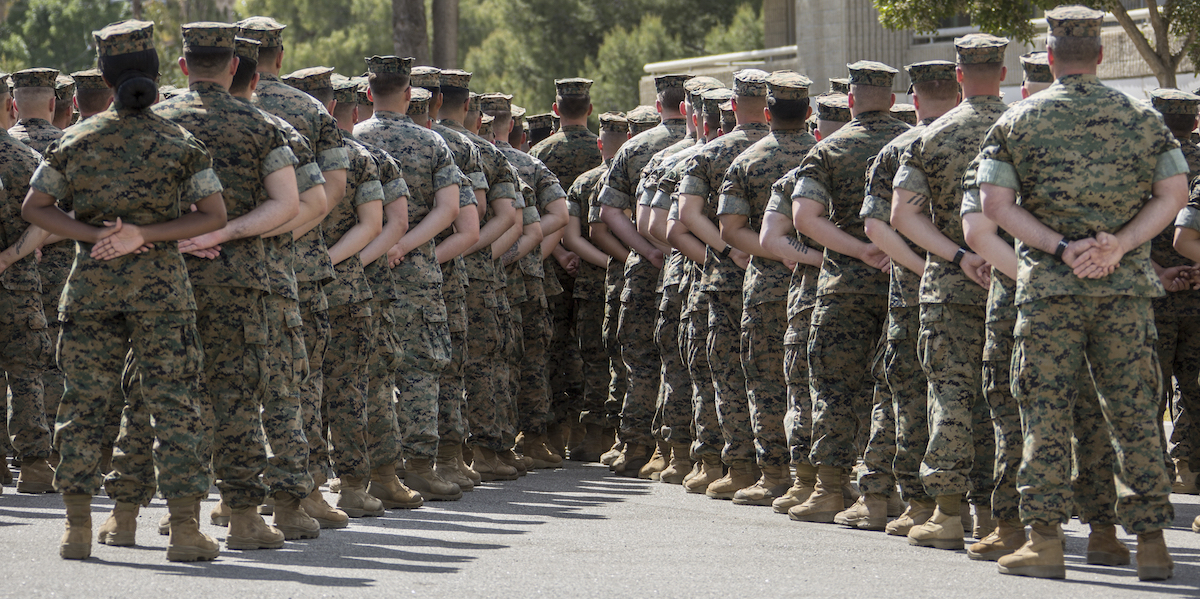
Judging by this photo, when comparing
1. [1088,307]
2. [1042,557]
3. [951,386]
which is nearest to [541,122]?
[951,386]

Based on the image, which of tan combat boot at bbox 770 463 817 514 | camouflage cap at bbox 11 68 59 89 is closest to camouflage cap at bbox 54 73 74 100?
camouflage cap at bbox 11 68 59 89

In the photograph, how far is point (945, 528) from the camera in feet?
23.9

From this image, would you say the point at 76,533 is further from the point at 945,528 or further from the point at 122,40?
the point at 945,528

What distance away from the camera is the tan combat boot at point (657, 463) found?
10688mm

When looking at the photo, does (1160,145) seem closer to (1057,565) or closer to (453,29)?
(1057,565)

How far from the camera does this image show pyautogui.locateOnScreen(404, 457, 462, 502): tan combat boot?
918 centimetres

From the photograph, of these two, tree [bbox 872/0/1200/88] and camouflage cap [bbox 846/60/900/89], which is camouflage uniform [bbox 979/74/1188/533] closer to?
camouflage cap [bbox 846/60/900/89]

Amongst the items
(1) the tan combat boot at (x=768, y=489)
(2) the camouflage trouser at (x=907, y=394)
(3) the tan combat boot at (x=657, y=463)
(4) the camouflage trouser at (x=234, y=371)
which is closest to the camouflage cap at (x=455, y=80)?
(3) the tan combat boot at (x=657, y=463)

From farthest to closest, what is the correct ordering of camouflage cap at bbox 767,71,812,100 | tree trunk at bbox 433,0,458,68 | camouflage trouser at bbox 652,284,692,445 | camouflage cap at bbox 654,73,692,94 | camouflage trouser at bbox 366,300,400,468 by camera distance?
tree trunk at bbox 433,0,458,68 → camouflage cap at bbox 654,73,692,94 → camouflage trouser at bbox 652,284,692,445 → camouflage cap at bbox 767,71,812,100 → camouflage trouser at bbox 366,300,400,468

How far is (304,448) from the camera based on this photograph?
716cm

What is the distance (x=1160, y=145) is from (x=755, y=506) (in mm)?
3606

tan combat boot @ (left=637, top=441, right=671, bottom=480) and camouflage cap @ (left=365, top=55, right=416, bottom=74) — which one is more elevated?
camouflage cap @ (left=365, top=55, right=416, bottom=74)

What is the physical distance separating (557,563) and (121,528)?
194cm

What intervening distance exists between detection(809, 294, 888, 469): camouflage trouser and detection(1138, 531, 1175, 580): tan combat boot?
6.33ft
